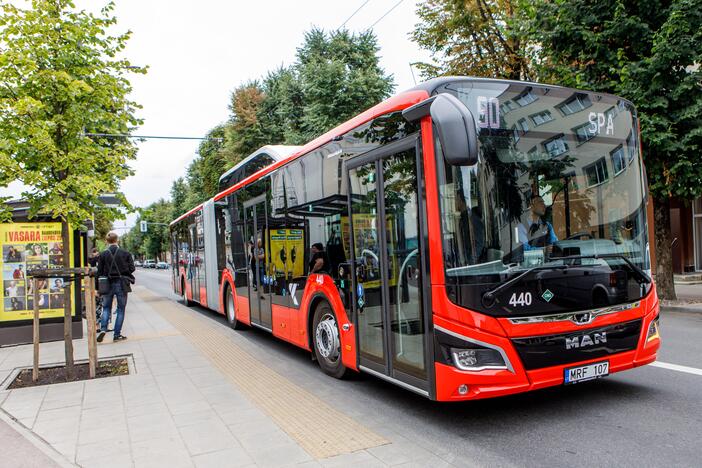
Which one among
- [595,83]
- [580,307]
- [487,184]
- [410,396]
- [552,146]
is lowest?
[410,396]

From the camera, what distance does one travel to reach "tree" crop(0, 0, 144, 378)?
22.2 feet

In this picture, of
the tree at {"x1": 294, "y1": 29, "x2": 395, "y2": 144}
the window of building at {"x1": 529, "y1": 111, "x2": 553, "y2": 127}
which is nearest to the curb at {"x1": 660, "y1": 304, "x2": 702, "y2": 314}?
the window of building at {"x1": 529, "y1": 111, "x2": 553, "y2": 127}

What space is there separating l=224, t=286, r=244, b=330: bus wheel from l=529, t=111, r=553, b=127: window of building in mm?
8341

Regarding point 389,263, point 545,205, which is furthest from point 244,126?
point 545,205

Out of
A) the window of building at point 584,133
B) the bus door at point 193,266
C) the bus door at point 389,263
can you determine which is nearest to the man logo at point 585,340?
the bus door at point 389,263

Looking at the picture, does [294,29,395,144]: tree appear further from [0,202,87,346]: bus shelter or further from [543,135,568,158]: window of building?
[543,135,568,158]: window of building

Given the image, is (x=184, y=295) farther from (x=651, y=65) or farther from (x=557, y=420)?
(x=557, y=420)

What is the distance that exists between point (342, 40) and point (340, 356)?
24.4 m

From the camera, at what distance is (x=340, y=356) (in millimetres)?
6473

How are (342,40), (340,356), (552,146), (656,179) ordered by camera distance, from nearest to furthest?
(552,146), (340,356), (656,179), (342,40)

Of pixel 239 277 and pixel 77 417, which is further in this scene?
pixel 239 277

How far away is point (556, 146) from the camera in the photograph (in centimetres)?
478

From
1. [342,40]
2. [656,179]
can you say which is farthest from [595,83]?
[342,40]

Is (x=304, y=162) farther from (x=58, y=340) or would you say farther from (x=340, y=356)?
(x=58, y=340)
